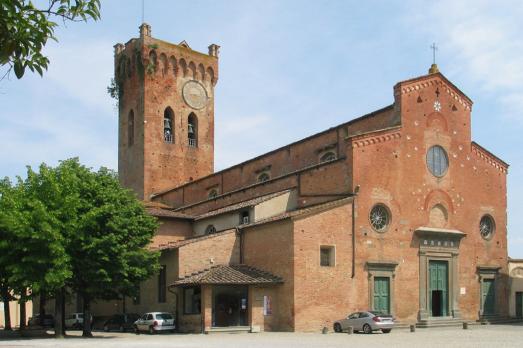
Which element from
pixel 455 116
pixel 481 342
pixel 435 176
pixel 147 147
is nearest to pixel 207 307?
pixel 481 342

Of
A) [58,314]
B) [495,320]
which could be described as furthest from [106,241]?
[495,320]

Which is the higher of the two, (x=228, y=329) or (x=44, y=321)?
(x=228, y=329)

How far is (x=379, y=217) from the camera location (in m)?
38.2

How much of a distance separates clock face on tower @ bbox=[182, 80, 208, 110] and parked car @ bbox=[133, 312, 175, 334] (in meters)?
27.6

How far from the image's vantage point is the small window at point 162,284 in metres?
38.3

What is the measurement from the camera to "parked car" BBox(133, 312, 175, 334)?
3494 centimetres

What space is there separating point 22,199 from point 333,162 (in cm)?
1661

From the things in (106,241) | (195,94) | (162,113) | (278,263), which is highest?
(195,94)

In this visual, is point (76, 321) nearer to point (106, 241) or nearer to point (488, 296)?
point (106, 241)

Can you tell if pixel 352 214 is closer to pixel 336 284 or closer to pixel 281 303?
pixel 336 284

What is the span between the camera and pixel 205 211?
47.8 m

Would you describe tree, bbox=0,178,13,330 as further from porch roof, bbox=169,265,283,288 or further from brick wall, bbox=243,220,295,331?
brick wall, bbox=243,220,295,331

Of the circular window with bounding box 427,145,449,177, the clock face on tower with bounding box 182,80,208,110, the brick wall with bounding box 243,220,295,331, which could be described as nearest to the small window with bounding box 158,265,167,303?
the brick wall with bounding box 243,220,295,331

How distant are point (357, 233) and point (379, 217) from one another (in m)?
2.26
